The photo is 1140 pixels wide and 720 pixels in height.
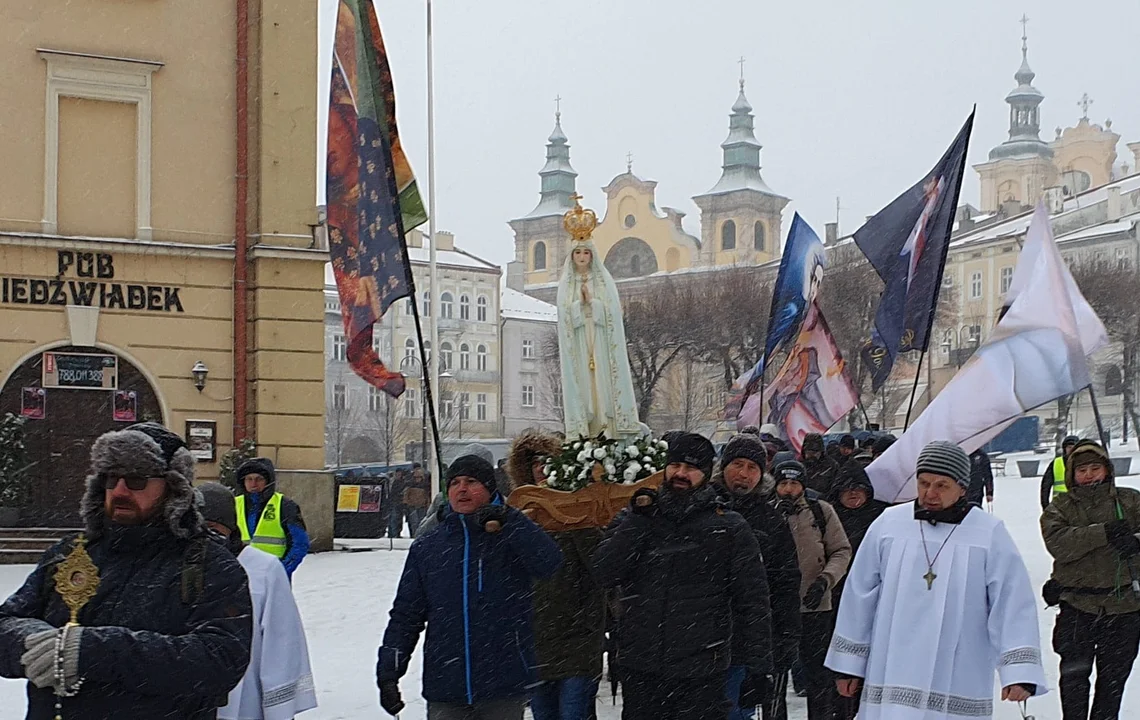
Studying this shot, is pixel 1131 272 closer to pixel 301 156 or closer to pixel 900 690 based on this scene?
pixel 301 156

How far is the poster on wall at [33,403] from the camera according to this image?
21.8 m

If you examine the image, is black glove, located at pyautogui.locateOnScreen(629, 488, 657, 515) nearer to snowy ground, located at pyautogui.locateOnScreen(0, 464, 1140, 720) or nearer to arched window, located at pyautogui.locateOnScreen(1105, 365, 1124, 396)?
snowy ground, located at pyautogui.locateOnScreen(0, 464, 1140, 720)

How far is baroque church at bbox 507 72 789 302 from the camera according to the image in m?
125

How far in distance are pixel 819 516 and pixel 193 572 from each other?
5.94 metres

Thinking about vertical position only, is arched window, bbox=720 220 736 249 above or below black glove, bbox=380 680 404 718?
above

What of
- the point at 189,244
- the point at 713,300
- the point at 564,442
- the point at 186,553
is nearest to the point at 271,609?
the point at 186,553

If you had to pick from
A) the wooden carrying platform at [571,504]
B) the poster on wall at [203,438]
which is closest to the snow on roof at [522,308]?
the poster on wall at [203,438]

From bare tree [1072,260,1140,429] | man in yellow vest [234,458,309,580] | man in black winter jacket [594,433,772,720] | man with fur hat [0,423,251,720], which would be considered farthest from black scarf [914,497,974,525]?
bare tree [1072,260,1140,429]

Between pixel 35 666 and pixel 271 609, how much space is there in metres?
2.06

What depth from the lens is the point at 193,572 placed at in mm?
3844

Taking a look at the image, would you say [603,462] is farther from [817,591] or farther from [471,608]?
[471,608]

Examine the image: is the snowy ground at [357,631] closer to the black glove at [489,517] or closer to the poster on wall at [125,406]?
the poster on wall at [125,406]

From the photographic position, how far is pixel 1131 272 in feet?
208

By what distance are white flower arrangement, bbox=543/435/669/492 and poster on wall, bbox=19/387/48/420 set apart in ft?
46.4
